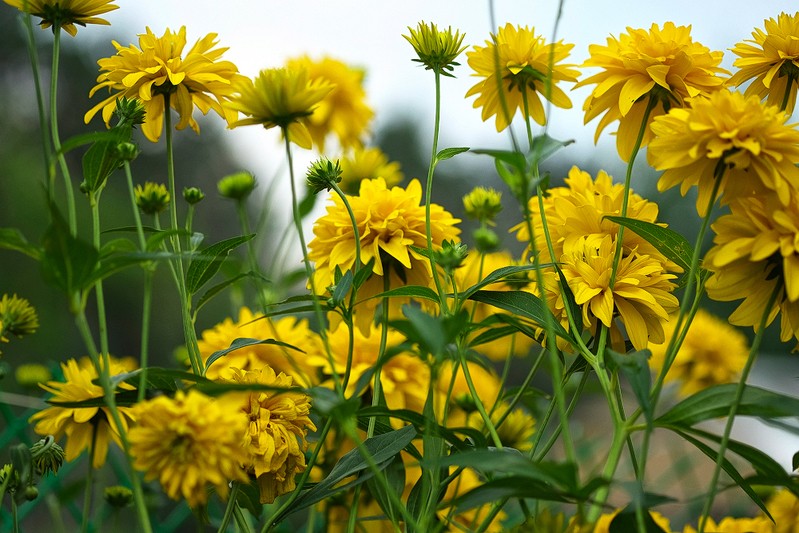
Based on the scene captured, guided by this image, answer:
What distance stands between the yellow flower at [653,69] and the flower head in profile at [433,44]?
0.10 meters

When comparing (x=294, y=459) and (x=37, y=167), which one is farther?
(x=37, y=167)

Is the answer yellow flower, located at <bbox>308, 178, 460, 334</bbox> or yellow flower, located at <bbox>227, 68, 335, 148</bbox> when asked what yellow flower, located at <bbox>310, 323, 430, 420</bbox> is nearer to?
yellow flower, located at <bbox>308, 178, 460, 334</bbox>

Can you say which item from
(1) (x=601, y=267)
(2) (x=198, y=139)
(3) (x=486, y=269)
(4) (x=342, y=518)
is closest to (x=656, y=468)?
(3) (x=486, y=269)

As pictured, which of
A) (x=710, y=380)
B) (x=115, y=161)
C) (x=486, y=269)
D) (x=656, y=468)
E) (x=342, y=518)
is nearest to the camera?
(x=115, y=161)

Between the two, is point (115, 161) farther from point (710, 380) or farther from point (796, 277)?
point (710, 380)

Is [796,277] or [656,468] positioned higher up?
[796,277]

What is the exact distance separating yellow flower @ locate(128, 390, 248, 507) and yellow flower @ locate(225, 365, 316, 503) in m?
0.11

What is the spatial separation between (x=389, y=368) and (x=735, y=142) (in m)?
0.44

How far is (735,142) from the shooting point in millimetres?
435

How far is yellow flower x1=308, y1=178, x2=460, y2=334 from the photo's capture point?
0.61m

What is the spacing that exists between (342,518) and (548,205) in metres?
0.37

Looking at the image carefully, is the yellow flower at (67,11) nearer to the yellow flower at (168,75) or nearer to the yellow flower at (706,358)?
the yellow flower at (168,75)

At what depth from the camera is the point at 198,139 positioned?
389cm

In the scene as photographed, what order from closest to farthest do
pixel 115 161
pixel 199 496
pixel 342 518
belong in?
Result: pixel 199 496, pixel 115 161, pixel 342 518
